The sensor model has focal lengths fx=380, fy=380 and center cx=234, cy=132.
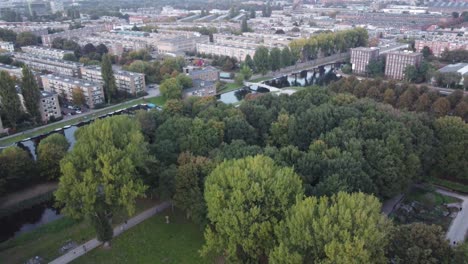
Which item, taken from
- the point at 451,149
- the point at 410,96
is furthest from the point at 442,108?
the point at 451,149

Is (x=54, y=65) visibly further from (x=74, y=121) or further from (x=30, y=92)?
(x=30, y=92)

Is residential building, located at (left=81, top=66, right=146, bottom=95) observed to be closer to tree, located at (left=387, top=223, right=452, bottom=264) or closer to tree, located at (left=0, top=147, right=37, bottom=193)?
tree, located at (left=0, top=147, right=37, bottom=193)

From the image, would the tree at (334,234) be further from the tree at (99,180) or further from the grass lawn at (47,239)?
the grass lawn at (47,239)

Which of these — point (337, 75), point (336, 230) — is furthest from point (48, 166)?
point (337, 75)

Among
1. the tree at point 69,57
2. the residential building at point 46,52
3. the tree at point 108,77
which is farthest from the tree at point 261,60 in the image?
the residential building at point 46,52

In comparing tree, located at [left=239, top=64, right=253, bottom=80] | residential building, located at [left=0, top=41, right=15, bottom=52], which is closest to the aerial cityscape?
tree, located at [left=239, top=64, right=253, bottom=80]

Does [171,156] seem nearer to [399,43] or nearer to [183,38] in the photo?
[183,38]
